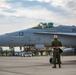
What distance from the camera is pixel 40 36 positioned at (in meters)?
18.1

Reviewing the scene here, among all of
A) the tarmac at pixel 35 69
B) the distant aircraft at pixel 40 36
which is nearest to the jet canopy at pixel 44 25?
the distant aircraft at pixel 40 36

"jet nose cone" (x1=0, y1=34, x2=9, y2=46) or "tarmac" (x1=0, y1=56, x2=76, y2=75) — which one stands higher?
"jet nose cone" (x1=0, y1=34, x2=9, y2=46)

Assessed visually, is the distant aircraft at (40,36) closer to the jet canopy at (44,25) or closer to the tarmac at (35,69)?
the jet canopy at (44,25)

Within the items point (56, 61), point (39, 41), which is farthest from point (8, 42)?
point (56, 61)

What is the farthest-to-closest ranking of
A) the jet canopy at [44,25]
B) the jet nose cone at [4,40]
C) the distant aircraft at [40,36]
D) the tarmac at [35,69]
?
the jet canopy at [44,25], the distant aircraft at [40,36], the jet nose cone at [4,40], the tarmac at [35,69]

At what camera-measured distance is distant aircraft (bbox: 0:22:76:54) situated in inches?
681

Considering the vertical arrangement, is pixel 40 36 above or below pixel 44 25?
below

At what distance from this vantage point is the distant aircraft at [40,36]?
17297 millimetres

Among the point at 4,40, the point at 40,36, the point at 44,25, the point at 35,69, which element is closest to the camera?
the point at 35,69

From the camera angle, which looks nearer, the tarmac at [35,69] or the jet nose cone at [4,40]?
the tarmac at [35,69]

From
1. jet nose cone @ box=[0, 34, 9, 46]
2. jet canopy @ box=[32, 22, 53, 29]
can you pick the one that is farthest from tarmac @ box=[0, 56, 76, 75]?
jet canopy @ box=[32, 22, 53, 29]

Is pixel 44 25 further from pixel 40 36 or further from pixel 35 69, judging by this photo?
pixel 35 69

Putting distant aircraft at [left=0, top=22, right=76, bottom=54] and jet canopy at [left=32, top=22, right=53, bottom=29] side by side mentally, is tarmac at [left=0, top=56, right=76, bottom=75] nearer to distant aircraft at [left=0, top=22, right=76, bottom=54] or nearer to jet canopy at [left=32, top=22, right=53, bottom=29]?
distant aircraft at [left=0, top=22, right=76, bottom=54]

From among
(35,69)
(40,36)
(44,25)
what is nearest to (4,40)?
(40,36)
